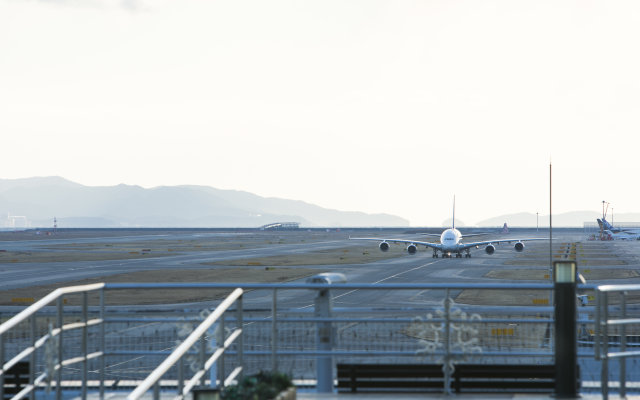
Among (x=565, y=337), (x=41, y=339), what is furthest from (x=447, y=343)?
(x=41, y=339)

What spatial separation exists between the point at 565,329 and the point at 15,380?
9.85 meters

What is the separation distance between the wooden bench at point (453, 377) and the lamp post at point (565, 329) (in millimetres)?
540

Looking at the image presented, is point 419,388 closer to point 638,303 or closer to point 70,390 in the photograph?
point 70,390

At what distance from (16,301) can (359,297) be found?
75.3 ft

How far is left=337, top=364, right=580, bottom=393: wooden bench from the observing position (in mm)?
12008

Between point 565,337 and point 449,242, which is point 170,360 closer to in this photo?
point 565,337

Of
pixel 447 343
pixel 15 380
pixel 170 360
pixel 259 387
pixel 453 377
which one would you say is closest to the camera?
pixel 170 360

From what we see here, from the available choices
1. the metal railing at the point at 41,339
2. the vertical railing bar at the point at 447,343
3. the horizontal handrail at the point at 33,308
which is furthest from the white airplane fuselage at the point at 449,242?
the horizontal handrail at the point at 33,308

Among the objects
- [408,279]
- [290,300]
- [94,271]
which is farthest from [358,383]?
[94,271]

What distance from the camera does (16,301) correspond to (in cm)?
4594

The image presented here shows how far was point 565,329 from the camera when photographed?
37.0ft

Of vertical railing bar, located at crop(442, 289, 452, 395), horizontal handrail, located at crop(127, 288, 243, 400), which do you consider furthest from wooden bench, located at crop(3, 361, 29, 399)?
vertical railing bar, located at crop(442, 289, 452, 395)

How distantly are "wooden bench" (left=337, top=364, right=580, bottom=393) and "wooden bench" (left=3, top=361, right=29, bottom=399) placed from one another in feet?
19.5

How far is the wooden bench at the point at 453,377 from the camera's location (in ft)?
39.4
